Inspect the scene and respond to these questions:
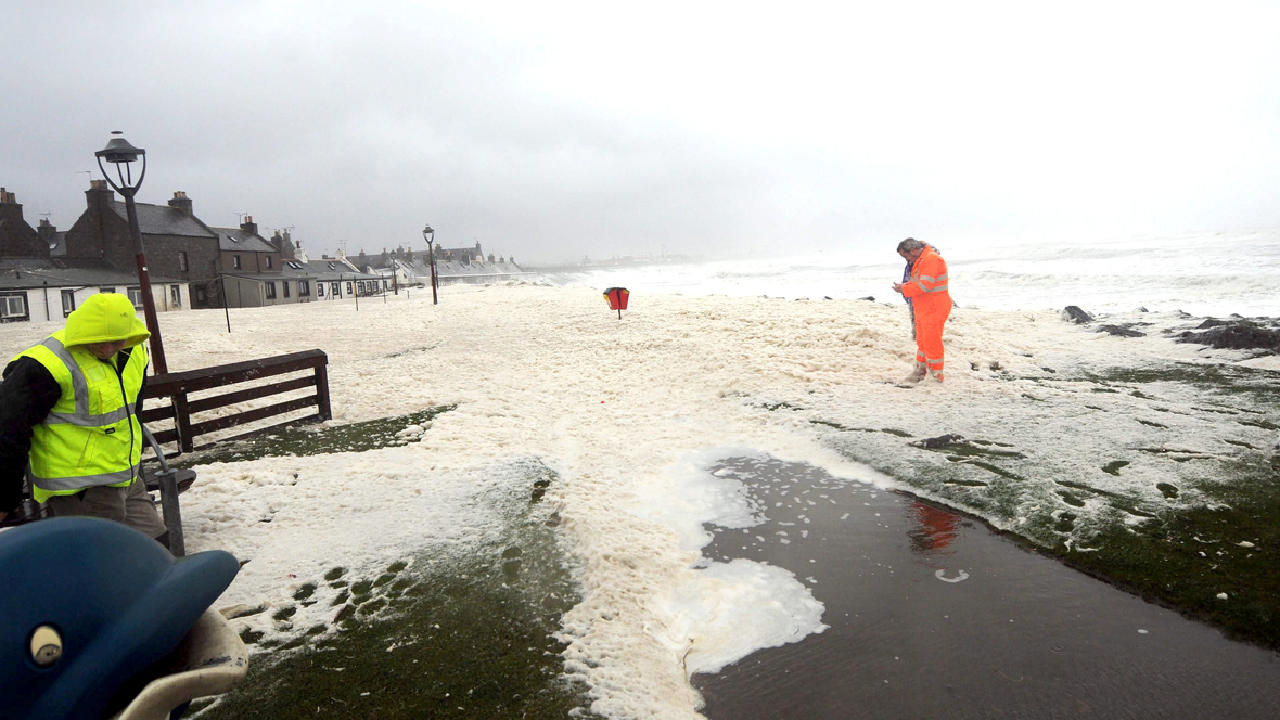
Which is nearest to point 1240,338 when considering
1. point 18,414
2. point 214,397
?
point 18,414

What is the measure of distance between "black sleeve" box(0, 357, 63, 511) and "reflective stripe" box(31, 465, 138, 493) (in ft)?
0.98

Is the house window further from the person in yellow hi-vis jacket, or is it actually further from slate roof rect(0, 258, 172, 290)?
the person in yellow hi-vis jacket

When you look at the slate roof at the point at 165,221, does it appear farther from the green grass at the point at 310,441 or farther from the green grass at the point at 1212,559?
the green grass at the point at 1212,559

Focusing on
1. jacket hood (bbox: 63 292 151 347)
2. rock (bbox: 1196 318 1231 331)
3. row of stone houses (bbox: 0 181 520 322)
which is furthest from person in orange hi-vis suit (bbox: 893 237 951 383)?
row of stone houses (bbox: 0 181 520 322)

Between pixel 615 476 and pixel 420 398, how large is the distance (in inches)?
215

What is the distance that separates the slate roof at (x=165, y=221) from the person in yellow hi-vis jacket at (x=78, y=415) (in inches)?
2194

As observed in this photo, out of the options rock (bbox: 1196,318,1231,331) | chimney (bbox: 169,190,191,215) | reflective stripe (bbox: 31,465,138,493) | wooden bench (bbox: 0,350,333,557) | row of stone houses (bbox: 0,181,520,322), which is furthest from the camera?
chimney (bbox: 169,190,191,215)

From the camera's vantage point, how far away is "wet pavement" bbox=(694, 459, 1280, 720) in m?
3.47

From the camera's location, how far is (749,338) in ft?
48.5

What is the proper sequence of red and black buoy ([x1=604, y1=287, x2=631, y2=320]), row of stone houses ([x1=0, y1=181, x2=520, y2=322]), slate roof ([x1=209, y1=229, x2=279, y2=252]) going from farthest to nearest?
slate roof ([x1=209, y1=229, x2=279, y2=252]) → row of stone houses ([x1=0, y1=181, x2=520, y2=322]) → red and black buoy ([x1=604, y1=287, x2=631, y2=320])

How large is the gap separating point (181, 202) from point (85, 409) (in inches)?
2528

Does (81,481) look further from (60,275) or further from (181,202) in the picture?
(181,202)

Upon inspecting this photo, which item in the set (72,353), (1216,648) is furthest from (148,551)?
(1216,648)

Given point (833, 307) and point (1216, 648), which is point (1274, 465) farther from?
point (833, 307)
